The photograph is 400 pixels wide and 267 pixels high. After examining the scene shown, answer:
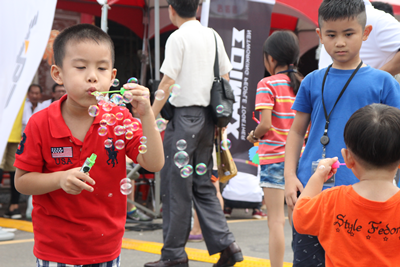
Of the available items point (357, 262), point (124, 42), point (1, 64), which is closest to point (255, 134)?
point (357, 262)

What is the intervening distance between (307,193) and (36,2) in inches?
122

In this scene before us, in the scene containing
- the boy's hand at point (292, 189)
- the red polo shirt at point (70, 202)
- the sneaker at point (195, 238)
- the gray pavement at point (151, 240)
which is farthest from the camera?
the sneaker at point (195, 238)

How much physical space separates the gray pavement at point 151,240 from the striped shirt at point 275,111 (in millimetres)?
1135

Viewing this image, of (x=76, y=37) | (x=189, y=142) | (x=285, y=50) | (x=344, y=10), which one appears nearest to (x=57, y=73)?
(x=76, y=37)

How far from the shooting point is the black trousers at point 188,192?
3494 mm

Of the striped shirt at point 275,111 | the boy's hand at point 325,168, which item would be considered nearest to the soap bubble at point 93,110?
the boy's hand at point 325,168

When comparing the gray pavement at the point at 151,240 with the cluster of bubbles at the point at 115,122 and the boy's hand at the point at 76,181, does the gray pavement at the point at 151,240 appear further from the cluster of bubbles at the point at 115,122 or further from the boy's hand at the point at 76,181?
the boy's hand at the point at 76,181

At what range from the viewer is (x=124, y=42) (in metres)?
8.78

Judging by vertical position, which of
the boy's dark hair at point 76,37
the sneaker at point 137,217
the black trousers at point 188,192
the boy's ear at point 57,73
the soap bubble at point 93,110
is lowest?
the sneaker at point 137,217

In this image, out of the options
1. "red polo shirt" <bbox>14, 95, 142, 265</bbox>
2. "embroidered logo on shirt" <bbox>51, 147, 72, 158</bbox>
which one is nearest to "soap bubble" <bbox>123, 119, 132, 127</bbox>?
"red polo shirt" <bbox>14, 95, 142, 265</bbox>

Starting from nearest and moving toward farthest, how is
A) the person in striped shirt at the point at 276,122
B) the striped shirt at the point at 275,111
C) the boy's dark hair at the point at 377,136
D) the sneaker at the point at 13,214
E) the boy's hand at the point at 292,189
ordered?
the boy's dark hair at the point at 377,136, the boy's hand at the point at 292,189, the person in striped shirt at the point at 276,122, the striped shirt at the point at 275,111, the sneaker at the point at 13,214

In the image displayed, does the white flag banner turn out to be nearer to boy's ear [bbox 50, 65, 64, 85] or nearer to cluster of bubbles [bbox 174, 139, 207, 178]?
cluster of bubbles [bbox 174, 139, 207, 178]

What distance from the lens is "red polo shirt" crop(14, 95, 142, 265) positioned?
1825 millimetres

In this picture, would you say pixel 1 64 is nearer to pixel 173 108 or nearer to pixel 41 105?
pixel 173 108
